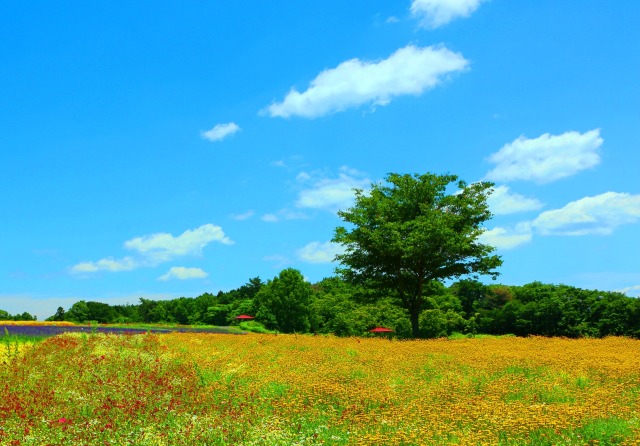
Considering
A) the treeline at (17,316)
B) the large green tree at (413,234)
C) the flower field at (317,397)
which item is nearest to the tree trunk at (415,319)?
the large green tree at (413,234)

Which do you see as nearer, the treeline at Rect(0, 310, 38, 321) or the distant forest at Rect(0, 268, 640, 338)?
the distant forest at Rect(0, 268, 640, 338)

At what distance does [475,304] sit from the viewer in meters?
60.7

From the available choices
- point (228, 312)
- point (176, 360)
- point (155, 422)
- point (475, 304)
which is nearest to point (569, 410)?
point (155, 422)

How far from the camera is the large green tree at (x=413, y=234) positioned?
29719 millimetres

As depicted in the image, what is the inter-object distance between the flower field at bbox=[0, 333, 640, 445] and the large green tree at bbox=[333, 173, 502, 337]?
474 inches

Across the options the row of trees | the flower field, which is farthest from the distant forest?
the flower field

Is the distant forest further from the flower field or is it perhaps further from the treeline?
the flower field

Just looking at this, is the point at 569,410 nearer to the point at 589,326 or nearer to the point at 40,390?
the point at 40,390

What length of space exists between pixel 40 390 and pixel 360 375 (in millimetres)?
7586

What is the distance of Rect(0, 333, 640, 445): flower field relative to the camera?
8406 millimetres

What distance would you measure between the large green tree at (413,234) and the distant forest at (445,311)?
10.5 feet

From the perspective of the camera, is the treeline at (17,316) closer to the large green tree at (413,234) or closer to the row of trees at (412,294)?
the row of trees at (412,294)

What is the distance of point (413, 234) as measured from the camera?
29.0 m

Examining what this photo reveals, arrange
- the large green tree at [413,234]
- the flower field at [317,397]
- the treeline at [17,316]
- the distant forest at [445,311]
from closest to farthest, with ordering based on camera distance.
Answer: the flower field at [317,397] < the large green tree at [413,234] < the distant forest at [445,311] < the treeline at [17,316]
